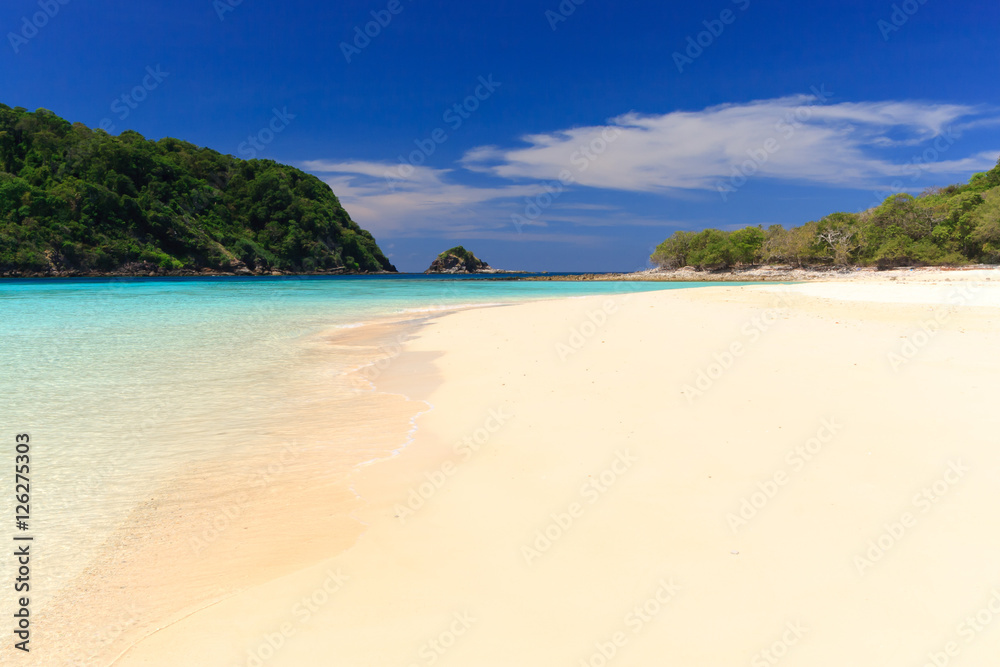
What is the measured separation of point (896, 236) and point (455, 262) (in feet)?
412

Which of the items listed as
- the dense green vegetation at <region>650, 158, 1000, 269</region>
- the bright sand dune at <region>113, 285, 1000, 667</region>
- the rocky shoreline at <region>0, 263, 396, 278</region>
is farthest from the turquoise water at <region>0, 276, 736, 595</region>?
the rocky shoreline at <region>0, 263, 396, 278</region>

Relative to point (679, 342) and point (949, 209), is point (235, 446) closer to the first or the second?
point (679, 342)

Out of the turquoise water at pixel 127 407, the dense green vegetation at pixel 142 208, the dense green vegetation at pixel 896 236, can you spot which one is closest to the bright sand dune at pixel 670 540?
the turquoise water at pixel 127 407

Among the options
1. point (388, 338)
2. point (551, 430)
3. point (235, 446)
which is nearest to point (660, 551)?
Result: point (551, 430)

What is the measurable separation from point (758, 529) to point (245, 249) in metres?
108

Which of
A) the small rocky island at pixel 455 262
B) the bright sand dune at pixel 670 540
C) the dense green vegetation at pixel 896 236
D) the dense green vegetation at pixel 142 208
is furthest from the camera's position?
the small rocky island at pixel 455 262

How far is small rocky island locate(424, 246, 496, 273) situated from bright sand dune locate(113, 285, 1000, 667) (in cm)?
16313

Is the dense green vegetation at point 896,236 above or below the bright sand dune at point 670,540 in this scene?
above

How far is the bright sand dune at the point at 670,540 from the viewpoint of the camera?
7.62 feet

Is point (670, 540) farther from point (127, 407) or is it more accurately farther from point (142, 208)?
point (142, 208)

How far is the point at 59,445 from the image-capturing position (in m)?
5.21

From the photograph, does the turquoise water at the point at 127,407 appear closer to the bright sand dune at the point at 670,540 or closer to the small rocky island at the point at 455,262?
the bright sand dune at the point at 670,540

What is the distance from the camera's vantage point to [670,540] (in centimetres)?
315

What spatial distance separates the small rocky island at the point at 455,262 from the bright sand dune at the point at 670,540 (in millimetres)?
163130
